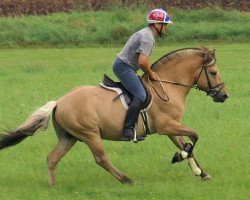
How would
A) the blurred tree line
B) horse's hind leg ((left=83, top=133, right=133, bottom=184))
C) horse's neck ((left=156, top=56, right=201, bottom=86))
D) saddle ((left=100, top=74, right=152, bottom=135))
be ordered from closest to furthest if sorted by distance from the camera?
1. horse's hind leg ((left=83, top=133, right=133, bottom=184))
2. saddle ((left=100, top=74, right=152, bottom=135))
3. horse's neck ((left=156, top=56, right=201, bottom=86))
4. the blurred tree line

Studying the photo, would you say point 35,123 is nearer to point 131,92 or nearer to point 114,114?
point 114,114

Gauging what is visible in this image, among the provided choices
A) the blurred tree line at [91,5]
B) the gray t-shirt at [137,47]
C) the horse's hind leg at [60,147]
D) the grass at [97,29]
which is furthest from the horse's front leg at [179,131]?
the blurred tree line at [91,5]

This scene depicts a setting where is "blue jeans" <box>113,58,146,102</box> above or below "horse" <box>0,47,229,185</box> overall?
above

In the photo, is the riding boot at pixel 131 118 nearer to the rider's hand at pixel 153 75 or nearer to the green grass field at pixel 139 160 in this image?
the rider's hand at pixel 153 75

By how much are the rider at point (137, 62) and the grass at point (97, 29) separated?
22.6 m

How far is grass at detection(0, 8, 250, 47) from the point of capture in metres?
34.2

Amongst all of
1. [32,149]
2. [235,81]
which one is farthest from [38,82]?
[32,149]

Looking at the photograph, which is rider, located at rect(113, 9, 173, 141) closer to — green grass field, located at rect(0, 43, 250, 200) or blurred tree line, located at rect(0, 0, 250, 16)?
green grass field, located at rect(0, 43, 250, 200)

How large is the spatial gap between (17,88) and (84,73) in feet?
12.9

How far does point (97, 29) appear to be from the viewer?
34.9 metres

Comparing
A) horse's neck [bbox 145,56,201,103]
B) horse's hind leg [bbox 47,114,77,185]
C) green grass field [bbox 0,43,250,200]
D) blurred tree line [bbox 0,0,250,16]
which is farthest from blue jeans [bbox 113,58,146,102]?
blurred tree line [bbox 0,0,250,16]

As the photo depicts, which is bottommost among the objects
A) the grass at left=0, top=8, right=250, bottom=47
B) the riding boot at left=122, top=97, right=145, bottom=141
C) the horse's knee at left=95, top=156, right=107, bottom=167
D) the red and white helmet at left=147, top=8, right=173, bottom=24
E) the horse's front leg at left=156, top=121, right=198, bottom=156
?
the grass at left=0, top=8, right=250, bottom=47

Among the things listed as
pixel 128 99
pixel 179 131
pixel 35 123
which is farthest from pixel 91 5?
pixel 179 131

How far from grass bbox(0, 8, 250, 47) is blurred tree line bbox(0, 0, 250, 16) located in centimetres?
226
